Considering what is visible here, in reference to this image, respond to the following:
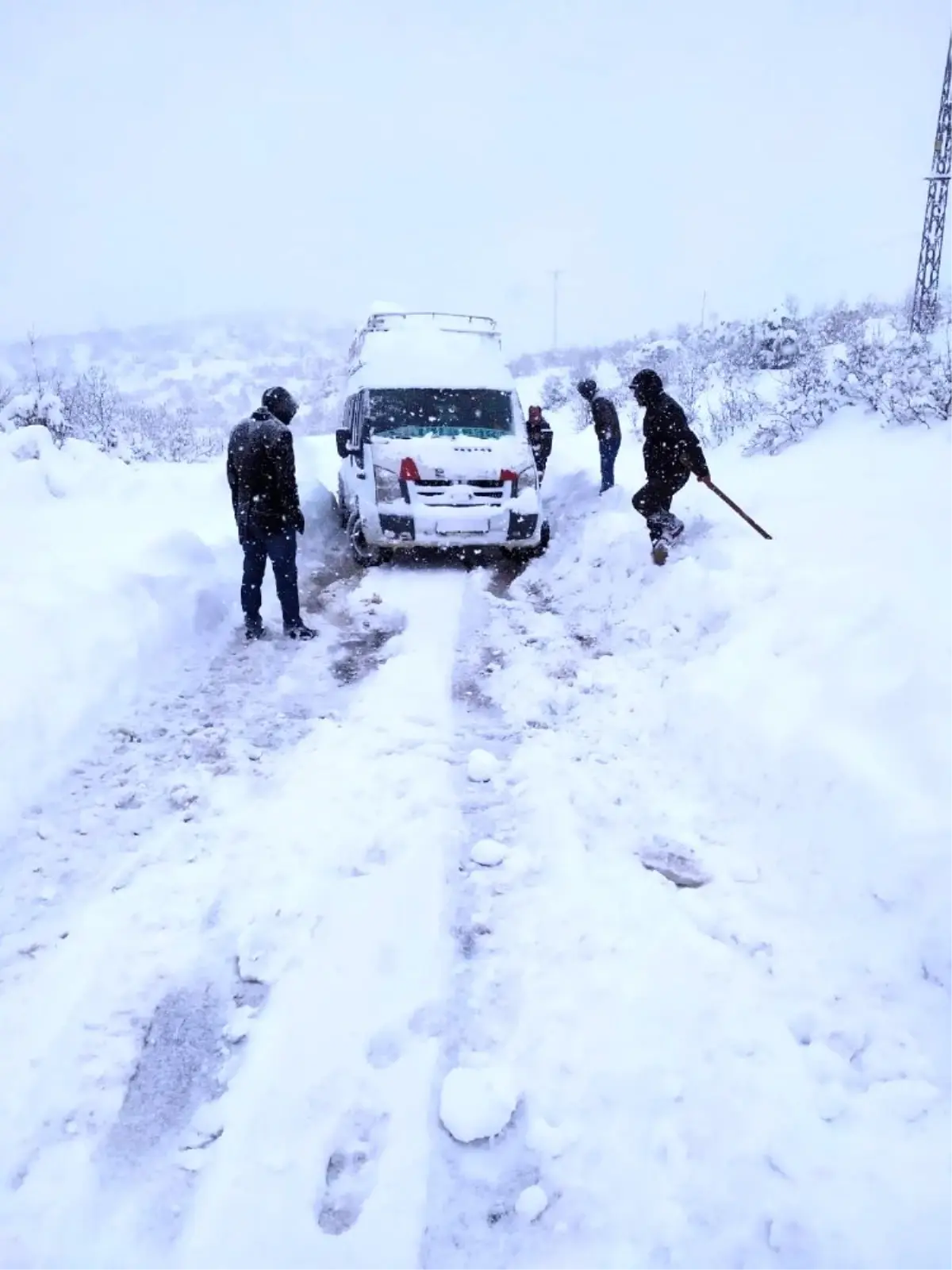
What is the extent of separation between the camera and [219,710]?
16.0 feet

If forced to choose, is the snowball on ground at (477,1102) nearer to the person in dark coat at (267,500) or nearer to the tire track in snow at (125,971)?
the tire track in snow at (125,971)

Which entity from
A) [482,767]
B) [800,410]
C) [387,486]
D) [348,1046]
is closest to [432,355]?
[387,486]

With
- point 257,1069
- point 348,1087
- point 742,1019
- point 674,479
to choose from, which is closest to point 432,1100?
point 348,1087

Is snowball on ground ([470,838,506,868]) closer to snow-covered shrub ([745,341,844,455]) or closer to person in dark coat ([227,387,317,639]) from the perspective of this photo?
person in dark coat ([227,387,317,639])

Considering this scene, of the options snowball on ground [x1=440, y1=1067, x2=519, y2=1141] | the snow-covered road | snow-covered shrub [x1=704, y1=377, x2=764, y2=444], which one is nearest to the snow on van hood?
the snow-covered road

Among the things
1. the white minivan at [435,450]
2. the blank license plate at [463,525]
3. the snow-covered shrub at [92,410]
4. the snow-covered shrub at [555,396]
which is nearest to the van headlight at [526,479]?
the white minivan at [435,450]

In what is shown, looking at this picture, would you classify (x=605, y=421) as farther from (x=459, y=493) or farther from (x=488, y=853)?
(x=488, y=853)

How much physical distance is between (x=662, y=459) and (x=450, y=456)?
2.27m

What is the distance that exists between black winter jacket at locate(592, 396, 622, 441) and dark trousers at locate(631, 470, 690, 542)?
3.23 m

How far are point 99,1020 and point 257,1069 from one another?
62 cm

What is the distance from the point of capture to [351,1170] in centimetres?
207

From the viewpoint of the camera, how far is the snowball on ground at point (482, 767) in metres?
4.00

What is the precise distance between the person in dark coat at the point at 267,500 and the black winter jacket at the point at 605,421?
17.1 feet

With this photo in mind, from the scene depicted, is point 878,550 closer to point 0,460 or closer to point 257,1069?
point 257,1069
